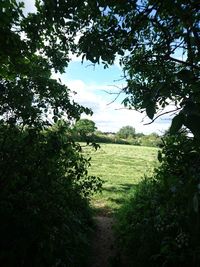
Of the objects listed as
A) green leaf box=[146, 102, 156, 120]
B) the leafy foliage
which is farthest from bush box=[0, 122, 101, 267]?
green leaf box=[146, 102, 156, 120]

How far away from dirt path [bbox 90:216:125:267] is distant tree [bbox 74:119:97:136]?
8.62 feet

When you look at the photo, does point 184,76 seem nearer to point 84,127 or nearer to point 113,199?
point 84,127

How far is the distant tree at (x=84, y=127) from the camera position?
6.15m

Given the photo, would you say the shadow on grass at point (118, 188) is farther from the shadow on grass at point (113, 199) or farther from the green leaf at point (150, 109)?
the green leaf at point (150, 109)

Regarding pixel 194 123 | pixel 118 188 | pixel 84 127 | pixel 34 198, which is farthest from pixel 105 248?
pixel 118 188

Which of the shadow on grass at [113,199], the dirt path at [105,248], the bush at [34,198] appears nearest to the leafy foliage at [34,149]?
the bush at [34,198]

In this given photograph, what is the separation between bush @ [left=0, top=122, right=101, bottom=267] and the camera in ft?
15.4

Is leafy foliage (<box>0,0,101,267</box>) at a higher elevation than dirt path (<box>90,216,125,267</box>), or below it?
higher

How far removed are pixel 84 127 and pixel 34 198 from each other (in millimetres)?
1848

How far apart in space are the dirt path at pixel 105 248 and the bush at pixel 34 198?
1145 millimetres

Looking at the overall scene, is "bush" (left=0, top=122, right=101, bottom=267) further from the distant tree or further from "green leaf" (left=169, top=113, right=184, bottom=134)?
"green leaf" (left=169, top=113, right=184, bottom=134)

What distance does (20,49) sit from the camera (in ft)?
17.3

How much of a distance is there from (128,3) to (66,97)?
99.1 inches

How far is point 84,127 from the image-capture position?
6242mm
